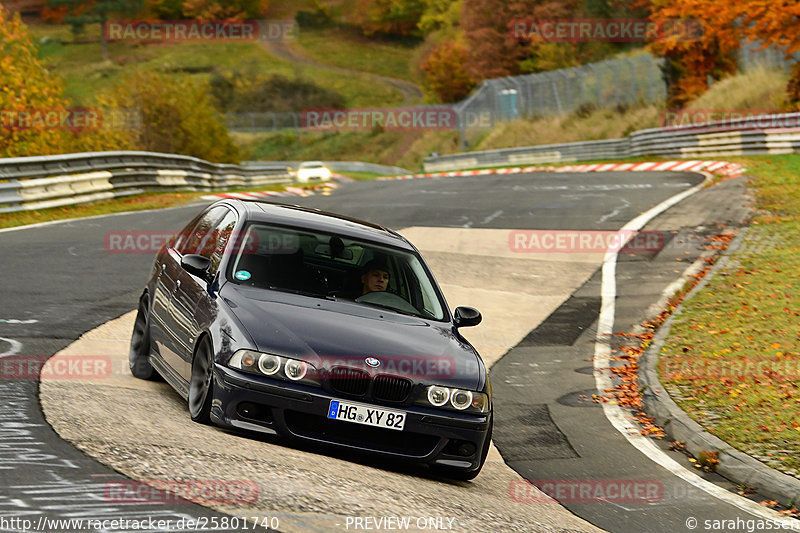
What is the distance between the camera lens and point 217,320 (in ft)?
24.9

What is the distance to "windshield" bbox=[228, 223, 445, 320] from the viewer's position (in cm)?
829

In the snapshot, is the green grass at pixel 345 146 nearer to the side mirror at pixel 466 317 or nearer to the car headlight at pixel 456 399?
the side mirror at pixel 466 317

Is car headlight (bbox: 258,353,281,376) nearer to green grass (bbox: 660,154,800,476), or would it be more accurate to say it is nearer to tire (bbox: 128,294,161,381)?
tire (bbox: 128,294,161,381)

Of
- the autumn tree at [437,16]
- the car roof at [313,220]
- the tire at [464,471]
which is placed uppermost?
the autumn tree at [437,16]

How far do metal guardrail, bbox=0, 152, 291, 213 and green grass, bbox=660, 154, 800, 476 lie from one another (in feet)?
44.4

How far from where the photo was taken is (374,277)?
8602 millimetres

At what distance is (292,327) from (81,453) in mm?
1670

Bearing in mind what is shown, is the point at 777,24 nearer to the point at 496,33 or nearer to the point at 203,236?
the point at 203,236

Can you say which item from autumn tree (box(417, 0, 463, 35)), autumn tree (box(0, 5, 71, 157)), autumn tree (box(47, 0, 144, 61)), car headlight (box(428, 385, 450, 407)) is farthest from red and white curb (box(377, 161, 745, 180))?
autumn tree (box(47, 0, 144, 61))

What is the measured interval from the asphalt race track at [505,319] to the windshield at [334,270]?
1.22m

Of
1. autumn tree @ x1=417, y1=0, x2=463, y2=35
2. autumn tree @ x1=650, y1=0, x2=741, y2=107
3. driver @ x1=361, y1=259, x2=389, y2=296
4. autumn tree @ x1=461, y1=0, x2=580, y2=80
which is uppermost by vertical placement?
autumn tree @ x1=417, y1=0, x2=463, y2=35

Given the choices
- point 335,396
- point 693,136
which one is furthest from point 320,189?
point 335,396

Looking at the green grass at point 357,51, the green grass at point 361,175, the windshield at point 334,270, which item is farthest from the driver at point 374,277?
the green grass at point 357,51

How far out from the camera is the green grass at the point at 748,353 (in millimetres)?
9328
